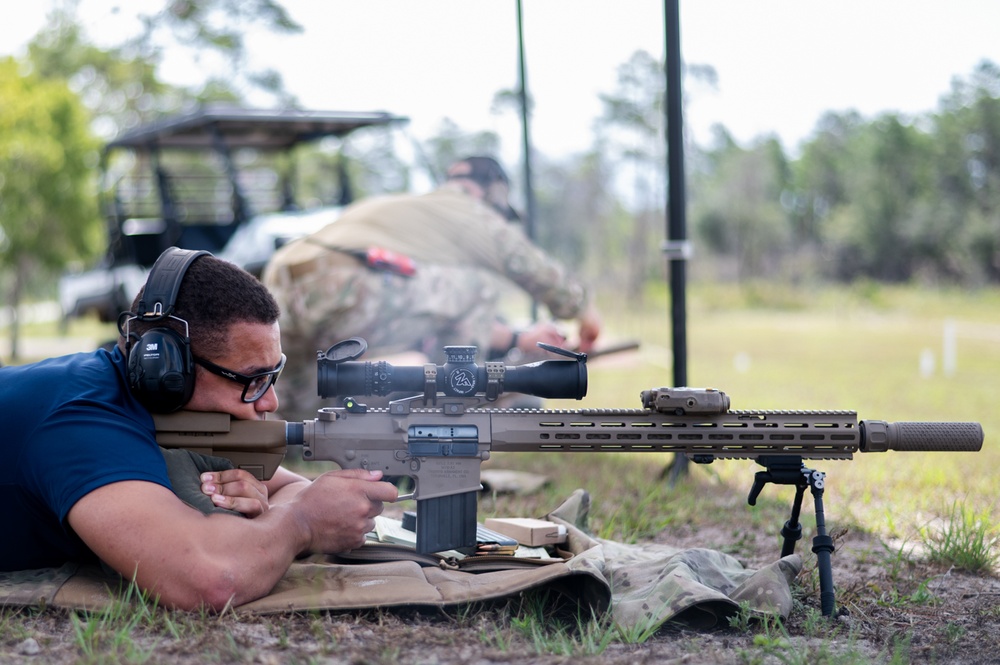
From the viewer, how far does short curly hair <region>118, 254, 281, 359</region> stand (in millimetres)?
3297

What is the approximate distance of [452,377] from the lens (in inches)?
140

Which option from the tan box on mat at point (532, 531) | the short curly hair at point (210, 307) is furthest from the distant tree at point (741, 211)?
the short curly hair at point (210, 307)

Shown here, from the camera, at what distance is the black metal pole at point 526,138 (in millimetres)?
9484

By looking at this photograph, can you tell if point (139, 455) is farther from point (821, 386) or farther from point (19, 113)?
point (19, 113)

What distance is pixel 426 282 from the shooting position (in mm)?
6855

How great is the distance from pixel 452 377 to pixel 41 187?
19.2 m

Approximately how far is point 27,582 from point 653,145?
3471 centimetres

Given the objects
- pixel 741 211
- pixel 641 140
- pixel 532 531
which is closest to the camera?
pixel 532 531

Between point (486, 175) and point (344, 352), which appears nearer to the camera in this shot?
point (344, 352)

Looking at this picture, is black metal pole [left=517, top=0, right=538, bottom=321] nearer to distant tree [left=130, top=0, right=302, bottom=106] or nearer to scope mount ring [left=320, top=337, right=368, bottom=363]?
scope mount ring [left=320, top=337, right=368, bottom=363]

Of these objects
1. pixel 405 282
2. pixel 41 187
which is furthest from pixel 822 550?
pixel 41 187

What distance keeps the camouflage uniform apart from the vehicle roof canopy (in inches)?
166

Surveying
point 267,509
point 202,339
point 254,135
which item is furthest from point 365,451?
point 254,135

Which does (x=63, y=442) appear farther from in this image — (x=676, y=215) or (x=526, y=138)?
(x=526, y=138)
